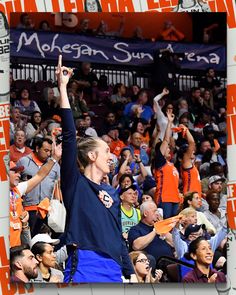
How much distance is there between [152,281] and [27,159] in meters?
1.65

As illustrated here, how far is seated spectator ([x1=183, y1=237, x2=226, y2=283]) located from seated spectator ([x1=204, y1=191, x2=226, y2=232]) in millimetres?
209

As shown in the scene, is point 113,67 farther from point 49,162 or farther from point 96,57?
point 49,162

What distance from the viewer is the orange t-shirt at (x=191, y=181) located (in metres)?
9.65

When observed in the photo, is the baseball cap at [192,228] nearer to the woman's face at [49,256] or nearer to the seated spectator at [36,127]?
the woman's face at [49,256]

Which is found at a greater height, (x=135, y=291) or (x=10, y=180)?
(x=10, y=180)

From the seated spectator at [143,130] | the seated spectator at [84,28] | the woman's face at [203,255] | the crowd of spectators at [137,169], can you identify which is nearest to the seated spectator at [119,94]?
the crowd of spectators at [137,169]

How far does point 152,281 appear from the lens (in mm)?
9508

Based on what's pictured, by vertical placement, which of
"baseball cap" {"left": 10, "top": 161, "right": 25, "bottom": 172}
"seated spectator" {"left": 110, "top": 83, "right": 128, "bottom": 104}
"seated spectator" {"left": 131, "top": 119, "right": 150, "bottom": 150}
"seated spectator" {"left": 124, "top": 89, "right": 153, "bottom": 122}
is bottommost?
"baseball cap" {"left": 10, "top": 161, "right": 25, "bottom": 172}

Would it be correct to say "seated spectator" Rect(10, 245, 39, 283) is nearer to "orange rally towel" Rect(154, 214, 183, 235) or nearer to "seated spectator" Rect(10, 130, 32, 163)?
"seated spectator" Rect(10, 130, 32, 163)

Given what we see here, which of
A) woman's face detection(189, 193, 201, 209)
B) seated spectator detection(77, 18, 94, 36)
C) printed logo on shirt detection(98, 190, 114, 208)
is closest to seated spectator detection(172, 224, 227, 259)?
woman's face detection(189, 193, 201, 209)

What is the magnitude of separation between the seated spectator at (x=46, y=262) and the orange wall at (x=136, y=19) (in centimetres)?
207

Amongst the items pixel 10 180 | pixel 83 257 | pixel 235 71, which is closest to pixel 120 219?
pixel 83 257

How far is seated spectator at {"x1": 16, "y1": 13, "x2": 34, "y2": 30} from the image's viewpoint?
9586mm

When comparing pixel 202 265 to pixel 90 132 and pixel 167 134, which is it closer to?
pixel 167 134
